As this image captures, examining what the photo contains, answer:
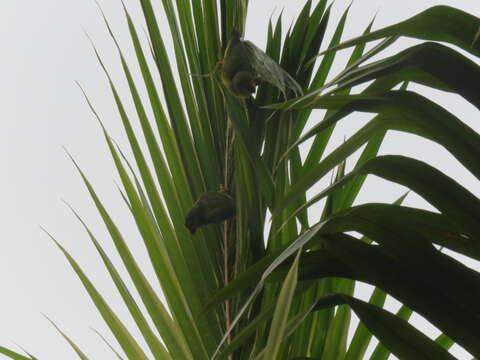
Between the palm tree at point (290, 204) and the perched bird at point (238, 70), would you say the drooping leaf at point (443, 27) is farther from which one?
the perched bird at point (238, 70)

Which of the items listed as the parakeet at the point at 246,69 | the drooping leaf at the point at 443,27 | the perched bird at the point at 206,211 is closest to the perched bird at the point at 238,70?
the parakeet at the point at 246,69

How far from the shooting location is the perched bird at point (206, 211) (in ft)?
2.81

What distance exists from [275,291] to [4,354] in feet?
1.04

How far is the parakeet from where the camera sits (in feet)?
2.62

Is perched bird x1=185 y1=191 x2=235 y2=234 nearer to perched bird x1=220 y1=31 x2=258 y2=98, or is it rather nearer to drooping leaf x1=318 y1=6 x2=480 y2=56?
perched bird x1=220 y1=31 x2=258 y2=98

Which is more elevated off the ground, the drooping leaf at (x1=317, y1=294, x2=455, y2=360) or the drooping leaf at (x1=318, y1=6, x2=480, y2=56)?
the drooping leaf at (x1=318, y1=6, x2=480, y2=56)

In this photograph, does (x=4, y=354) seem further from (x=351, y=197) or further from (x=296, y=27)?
(x=296, y=27)

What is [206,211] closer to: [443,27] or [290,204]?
[290,204]

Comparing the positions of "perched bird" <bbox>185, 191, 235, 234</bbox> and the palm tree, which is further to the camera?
"perched bird" <bbox>185, 191, 235, 234</bbox>

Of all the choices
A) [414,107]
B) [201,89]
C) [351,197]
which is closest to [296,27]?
[201,89]

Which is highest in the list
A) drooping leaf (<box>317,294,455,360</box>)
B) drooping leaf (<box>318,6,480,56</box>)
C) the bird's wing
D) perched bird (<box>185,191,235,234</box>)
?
the bird's wing

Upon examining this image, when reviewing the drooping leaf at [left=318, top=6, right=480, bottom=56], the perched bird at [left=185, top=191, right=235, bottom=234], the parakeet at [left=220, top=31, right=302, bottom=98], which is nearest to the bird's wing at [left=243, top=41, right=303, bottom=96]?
the parakeet at [left=220, top=31, right=302, bottom=98]

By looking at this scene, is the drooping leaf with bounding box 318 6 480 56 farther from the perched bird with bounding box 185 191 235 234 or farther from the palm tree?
the perched bird with bounding box 185 191 235 234

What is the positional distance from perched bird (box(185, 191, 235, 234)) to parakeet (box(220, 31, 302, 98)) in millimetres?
126
